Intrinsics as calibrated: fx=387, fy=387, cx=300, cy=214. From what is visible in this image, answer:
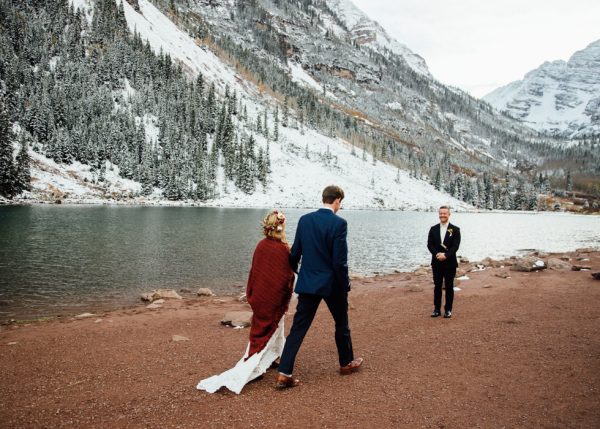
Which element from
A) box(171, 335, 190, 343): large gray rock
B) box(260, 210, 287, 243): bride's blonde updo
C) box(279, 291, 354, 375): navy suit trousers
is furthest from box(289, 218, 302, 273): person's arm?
box(171, 335, 190, 343): large gray rock

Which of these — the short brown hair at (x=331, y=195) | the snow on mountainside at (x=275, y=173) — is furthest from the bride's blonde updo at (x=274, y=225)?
the snow on mountainside at (x=275, y=173)

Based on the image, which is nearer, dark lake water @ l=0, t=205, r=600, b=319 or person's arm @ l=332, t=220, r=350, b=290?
person's arm @ l=332, t=220, r=350, b=290

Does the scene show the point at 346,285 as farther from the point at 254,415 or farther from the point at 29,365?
the point at 29,365

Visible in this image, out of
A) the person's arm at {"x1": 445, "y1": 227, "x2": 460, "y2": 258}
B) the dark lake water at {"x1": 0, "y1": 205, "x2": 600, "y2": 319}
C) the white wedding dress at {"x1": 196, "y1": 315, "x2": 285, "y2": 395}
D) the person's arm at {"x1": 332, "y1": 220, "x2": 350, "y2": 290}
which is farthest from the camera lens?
the dark lake water at {"x1": 0, "y1": 205, "x2": 600, "y2": 319}

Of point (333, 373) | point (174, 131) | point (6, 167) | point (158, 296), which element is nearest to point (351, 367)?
point (333, 373)

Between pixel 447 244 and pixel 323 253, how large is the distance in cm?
593

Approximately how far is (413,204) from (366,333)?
461 feet

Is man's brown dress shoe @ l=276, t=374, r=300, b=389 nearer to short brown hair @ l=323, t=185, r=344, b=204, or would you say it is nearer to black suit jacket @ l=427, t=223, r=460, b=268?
short brown hair @ l=323, t=185, r=344, b=204

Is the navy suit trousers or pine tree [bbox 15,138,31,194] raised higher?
pine tree [bbox 15,138,31,194]

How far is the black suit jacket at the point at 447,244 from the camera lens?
10859mm

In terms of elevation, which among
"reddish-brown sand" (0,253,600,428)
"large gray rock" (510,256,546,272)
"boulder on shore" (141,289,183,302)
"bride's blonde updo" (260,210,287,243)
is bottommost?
"boulder on shore" (141,289,183,302)

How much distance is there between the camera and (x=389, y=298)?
14953mm

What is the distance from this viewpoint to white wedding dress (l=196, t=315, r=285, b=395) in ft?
21.2

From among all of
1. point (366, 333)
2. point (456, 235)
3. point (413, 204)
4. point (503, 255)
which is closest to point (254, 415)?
point (366, 333)
